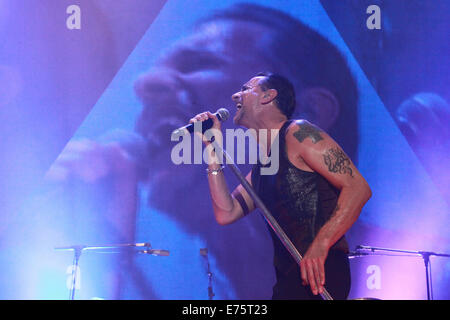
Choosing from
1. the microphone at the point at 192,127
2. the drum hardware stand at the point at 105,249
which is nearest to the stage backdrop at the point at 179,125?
the drum hardware stand at the point at 105,249

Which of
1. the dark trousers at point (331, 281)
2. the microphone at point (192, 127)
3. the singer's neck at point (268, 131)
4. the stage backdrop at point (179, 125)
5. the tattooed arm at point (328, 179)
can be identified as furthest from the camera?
the stage backdrop at point (179, 125)

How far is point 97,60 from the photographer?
354 centimetres

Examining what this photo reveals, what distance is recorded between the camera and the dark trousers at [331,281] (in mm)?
2084

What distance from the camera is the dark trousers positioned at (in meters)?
2.08

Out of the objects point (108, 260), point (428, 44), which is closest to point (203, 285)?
point (108, 260)

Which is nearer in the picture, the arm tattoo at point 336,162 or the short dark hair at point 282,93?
the arm tattoo at point 336,162

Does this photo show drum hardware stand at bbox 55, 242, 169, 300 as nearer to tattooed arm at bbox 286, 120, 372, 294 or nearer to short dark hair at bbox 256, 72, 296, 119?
short dark hair at bbox 256, 72, 296, 119

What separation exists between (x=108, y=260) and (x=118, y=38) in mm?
1582

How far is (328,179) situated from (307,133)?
238 millimetres

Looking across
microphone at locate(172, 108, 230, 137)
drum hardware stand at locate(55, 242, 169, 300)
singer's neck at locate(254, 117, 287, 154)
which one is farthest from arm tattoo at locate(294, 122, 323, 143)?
drum hardware stand at locate(55, 242, 169, 300)

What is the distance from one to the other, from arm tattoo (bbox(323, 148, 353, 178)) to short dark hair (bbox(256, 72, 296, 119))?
0.52 metres

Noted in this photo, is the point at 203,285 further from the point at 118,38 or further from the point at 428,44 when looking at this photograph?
the point at 428,44

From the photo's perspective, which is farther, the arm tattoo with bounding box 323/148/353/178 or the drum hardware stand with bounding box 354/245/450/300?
the drum hardware stand with bounding box 354/245/450/300

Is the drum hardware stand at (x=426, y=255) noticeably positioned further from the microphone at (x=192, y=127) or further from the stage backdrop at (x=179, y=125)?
the microphone at (x=192, y=127)
